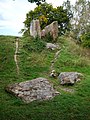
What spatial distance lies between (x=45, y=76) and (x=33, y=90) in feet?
9.08

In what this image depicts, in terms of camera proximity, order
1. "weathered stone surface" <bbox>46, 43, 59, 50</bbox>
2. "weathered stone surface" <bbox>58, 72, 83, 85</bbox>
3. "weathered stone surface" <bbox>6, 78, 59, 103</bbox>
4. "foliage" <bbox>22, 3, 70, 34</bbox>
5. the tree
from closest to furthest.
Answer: "weathered stone surface" <bbox>6, 78, 59, 103</bbox>, "weathered stone surface" <bbox>58, 72, 83, 85</bbox>, "weathered stone surface" <bbox>46, 43, 59, 50</bbox>, "foliage" <bbox>22, 3, 70, 34</bbox>, the tree

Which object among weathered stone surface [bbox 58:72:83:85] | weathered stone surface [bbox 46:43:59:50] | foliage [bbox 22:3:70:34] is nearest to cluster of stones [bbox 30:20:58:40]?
weathered stone surface [bbox 46:43:59:50]

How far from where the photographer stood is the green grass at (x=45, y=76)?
958cm

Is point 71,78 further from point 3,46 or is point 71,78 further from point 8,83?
point 3,46

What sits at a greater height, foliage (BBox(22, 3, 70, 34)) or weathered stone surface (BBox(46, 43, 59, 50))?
foliage (BBox(22, 3, 70, 34))

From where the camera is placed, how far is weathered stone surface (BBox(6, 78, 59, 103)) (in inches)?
432

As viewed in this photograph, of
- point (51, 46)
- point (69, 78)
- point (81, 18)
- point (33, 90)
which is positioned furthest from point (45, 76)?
point (81, 18)

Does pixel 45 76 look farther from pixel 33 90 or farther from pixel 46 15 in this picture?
pixel 46 15

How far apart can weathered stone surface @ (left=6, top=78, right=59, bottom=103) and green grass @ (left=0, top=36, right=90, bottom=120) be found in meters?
0.27

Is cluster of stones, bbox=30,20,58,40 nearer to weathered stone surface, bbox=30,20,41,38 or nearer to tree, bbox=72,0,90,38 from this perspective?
weathered stone surface, bbox=30,20,41,38

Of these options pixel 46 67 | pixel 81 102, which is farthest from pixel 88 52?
pixel 81 102

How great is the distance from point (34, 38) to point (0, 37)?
9.02ft

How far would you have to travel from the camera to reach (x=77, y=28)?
34.9 meters

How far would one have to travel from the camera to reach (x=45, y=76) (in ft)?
46.4
